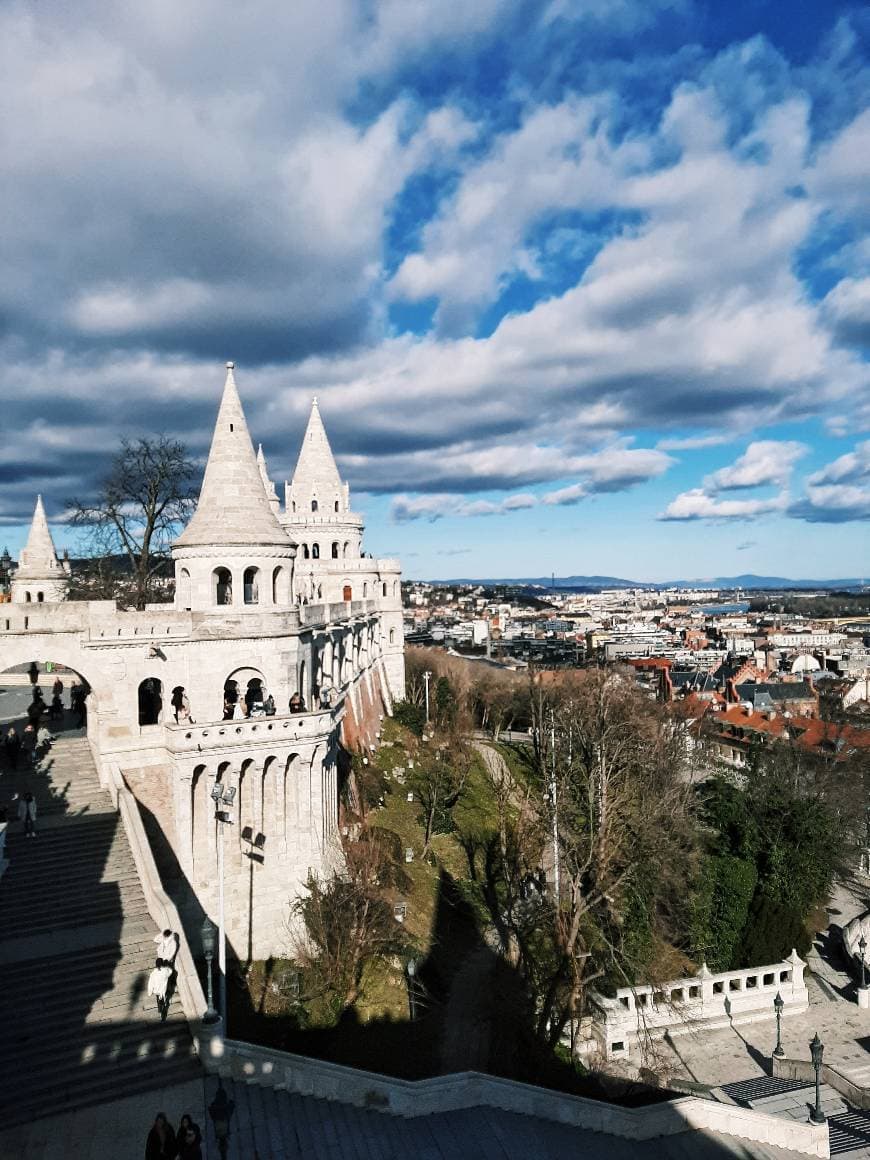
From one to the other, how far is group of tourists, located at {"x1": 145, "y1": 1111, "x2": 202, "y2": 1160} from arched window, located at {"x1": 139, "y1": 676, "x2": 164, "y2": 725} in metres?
13.3

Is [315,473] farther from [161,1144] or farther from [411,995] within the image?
[161,1144]

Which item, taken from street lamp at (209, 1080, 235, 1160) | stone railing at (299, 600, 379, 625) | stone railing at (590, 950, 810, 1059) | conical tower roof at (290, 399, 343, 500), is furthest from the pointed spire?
street lamp at (209, 1080, 235, 1160)

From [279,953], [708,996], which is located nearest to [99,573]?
[279,953]

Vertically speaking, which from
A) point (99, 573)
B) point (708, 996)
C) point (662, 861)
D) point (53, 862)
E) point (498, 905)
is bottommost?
point (708, 996)

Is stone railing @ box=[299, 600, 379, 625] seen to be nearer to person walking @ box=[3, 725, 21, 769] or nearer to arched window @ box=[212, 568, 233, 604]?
arched window @ box=[212, 568, 233, 604]

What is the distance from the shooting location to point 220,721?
2153 centimetres

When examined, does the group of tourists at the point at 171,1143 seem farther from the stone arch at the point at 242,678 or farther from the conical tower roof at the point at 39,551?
the conical tower roof at the point at 39,551

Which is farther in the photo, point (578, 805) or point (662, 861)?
point (578, 805)

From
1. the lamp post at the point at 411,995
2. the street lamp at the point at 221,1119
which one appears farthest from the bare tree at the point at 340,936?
the street lamp at the point at 221,1119

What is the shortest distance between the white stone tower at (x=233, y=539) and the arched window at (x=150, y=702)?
2.91 m

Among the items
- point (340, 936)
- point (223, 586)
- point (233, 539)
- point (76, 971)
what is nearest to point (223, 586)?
point (223, 586)

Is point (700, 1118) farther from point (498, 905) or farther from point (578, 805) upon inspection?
point (578, 805)

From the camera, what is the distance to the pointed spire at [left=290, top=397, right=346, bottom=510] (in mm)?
47406

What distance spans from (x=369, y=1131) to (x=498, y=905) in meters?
14.0
